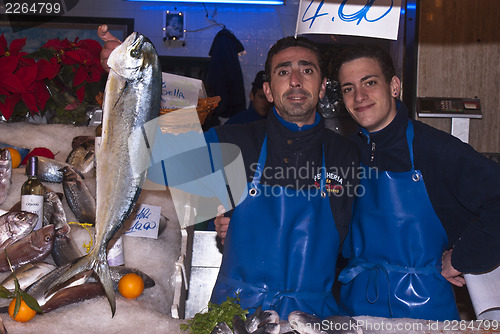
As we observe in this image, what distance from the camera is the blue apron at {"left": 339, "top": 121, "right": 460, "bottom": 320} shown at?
6.44 ft

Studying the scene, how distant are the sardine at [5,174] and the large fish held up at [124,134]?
1504 mm

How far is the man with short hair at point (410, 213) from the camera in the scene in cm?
191

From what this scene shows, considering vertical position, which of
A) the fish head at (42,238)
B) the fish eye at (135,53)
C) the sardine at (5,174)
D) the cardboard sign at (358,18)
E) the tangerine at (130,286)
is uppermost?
the cardboard sign at (358,18)

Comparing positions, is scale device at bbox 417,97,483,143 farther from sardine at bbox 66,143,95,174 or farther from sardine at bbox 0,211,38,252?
sardine at bbox 0,211,38,252

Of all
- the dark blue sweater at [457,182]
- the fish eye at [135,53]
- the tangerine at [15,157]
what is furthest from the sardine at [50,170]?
the fish eye at [135,53]

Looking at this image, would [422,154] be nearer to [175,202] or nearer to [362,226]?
[362,226]

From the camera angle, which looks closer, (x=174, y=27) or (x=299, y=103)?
(x=299, y=103)

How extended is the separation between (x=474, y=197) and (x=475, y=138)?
295cm

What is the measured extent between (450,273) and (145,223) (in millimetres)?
1429

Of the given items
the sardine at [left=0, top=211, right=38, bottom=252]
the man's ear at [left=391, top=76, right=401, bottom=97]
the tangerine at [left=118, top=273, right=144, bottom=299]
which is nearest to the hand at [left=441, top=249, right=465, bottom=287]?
the man's ear at [left=391, top=76, right=401, bottom=97]

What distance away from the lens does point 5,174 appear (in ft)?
8.35

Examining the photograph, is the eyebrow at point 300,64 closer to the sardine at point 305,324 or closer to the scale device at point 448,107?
the sardine at point 305,324

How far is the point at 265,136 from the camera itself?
2264mm

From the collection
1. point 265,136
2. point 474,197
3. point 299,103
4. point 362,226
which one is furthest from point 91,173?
point 474,197
